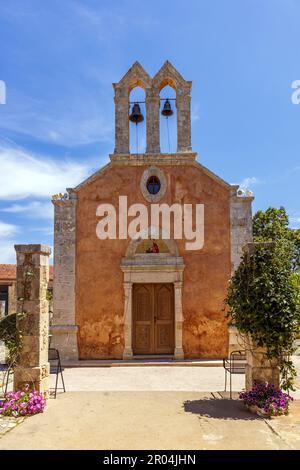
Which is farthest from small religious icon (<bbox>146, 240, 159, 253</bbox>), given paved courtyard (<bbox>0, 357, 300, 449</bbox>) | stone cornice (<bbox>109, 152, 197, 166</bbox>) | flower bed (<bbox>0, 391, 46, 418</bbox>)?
flower bed (<bbox>0, 391, 46, 418</bbox>)

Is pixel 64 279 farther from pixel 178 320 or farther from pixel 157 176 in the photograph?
Answer: pixel 157 176

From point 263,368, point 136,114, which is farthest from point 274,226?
point 263,368

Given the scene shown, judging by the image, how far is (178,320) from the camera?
11.9m

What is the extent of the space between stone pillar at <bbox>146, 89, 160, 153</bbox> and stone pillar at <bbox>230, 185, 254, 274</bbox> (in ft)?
8.67

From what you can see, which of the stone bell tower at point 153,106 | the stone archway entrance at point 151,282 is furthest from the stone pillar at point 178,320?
the stone bell tower at point 153,106

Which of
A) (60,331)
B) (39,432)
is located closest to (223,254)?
(60,331)

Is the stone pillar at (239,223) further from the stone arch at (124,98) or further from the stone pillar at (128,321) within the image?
the stone arch at (124,98)

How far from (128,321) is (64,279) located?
2212mm

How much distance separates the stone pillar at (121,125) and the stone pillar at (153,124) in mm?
632

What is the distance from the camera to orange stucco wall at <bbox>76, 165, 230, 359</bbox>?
1198cm

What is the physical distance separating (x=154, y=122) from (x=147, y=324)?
5.94 metres

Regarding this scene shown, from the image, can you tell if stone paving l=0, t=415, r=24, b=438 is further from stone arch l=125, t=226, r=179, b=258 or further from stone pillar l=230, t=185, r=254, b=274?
stone pillar l=230, t=185, r=254, b=274

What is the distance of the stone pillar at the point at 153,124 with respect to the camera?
1252 centimetres

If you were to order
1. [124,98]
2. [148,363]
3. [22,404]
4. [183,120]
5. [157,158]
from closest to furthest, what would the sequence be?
[22,404], [148,363], [157,158], [183,120], [124,98]
